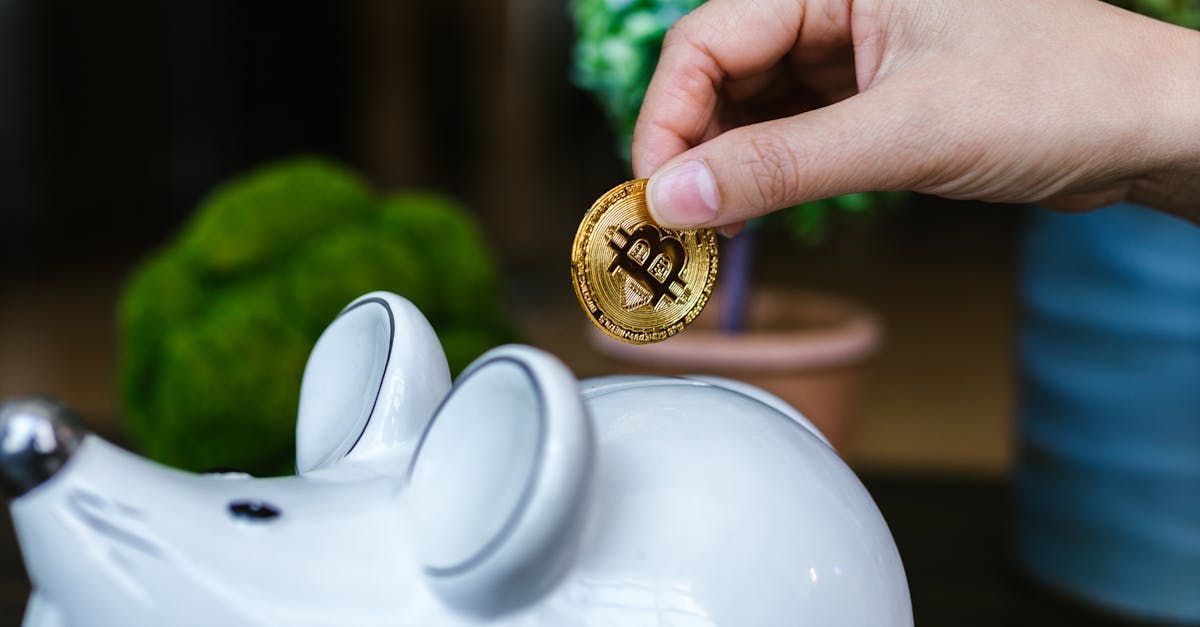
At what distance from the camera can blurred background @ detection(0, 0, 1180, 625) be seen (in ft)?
7.30

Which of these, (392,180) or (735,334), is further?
(392,180)

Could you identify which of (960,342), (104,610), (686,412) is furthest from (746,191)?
(960,342)

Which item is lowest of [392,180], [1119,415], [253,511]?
[392,180]

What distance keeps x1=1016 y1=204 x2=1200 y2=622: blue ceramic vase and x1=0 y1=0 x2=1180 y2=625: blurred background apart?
0.11 metres

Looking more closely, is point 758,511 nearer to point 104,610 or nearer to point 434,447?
point 434,447

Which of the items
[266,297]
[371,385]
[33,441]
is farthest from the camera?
[266,297]

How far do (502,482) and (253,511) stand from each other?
0.10m

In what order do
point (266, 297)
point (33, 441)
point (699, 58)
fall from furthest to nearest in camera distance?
point (266, 297), point (699, 58), point (33, 441)

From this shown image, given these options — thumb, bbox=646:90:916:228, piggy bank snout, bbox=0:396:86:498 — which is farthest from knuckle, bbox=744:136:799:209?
piggy bank snout, bbox=0:396:86:498

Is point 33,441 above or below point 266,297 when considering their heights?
above

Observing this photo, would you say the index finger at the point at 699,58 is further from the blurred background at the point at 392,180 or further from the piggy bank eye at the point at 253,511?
the blurred background at the point at 392,180

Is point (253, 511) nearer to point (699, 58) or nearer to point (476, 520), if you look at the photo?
point (476, 520)

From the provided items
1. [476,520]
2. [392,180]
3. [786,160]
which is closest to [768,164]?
[786,160]

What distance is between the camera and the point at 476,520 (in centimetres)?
43
